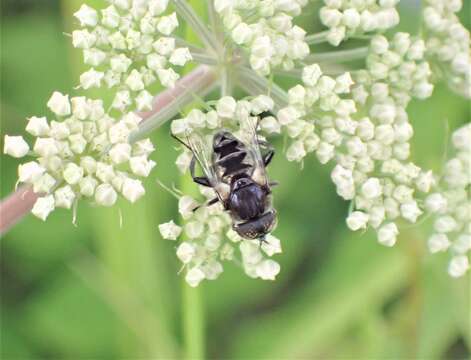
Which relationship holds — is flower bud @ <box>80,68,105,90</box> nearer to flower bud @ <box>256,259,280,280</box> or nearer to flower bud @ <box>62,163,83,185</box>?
flower bud @ <box>62,163,83,185</box>

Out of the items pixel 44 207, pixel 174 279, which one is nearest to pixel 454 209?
pixel 44 207

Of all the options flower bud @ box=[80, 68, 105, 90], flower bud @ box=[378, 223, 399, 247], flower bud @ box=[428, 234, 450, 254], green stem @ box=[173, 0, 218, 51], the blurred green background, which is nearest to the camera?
flower bud @ box=[80, 68, 105, 90]

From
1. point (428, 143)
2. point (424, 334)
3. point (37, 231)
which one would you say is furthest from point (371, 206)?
point (37, 231)

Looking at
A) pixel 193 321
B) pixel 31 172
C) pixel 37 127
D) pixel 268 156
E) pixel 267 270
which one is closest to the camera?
pixel 31 172

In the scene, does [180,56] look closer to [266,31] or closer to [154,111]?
[154,111]

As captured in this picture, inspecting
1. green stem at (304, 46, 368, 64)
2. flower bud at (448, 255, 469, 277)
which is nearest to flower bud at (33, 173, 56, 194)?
green stem at (304, 46, 368, 64)

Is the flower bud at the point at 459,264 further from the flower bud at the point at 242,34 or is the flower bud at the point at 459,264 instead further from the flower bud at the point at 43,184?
the flower bud at the point at 43,184

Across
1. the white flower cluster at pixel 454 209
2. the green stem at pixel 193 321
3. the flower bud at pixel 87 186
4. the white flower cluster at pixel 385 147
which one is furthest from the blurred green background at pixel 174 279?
the flower bud at pixel 87 186
